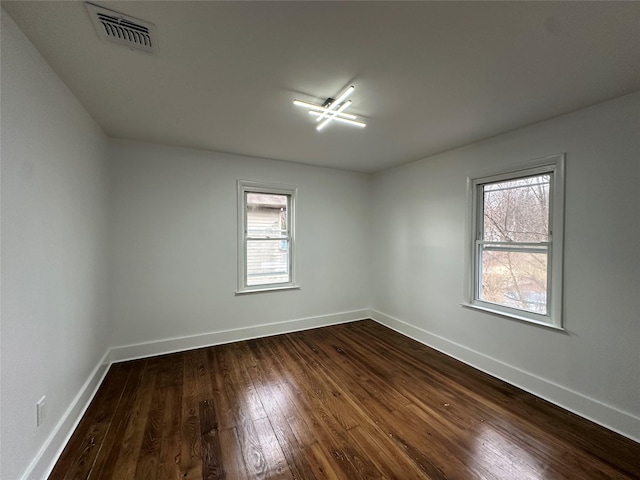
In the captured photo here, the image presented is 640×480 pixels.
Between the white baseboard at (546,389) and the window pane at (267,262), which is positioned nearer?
the white baseboard at (546,389)

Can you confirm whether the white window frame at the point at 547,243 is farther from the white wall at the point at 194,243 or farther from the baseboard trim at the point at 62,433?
the baseboard trim at the point at 62,433

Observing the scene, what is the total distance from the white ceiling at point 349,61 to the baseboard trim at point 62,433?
2.37m

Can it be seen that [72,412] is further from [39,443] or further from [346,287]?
[346,287]

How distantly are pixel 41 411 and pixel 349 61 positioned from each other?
2.81 m

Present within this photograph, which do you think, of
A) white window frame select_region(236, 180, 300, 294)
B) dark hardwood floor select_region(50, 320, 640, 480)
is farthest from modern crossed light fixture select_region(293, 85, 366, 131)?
dark hardwood floor select_region(50, 320, 640, 480)

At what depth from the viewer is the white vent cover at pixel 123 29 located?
1.29m

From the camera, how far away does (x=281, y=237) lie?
3.96 meters

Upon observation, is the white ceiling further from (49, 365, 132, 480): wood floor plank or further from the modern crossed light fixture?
(49, 365, 132, 480): wood floor plank

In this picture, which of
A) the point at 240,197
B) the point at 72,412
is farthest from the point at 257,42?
the point at 72,412

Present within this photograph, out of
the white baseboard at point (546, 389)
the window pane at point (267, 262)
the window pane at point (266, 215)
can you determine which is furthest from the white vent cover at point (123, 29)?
the white baseboard at point (546, 389)

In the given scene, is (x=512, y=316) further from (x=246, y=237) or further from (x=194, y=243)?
(x=194, y=243)

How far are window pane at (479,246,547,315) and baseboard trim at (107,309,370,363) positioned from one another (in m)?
2.18

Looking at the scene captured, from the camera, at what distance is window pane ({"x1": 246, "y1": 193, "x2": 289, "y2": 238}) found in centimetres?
379

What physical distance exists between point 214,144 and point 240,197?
29.3 inches
